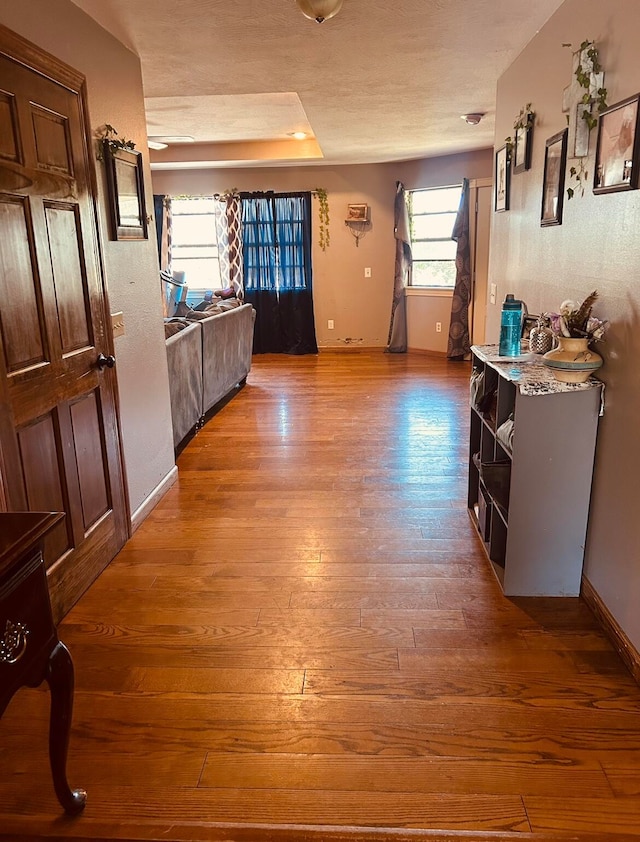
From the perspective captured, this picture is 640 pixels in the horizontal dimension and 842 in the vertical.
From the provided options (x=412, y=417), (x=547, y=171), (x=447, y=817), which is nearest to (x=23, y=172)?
(x=547, y=171)

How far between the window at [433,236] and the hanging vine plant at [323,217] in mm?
1095

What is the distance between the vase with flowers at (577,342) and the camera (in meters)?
2.19

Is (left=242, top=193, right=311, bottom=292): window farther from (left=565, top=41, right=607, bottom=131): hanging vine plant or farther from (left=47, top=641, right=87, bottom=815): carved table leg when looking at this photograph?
(left=47, top=641, right=87, bottom=815): carved table leg

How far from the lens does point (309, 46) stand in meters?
3.10

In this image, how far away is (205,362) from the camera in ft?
16.6

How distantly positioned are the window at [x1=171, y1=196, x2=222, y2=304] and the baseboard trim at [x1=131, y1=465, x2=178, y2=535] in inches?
206

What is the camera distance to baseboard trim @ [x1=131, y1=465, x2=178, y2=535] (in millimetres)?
3191

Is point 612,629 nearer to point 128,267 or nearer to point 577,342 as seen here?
point 577,342

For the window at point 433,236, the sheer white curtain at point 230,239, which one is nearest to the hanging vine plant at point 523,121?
the window at point 433,236

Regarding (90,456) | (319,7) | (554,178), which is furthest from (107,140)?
(554,178)

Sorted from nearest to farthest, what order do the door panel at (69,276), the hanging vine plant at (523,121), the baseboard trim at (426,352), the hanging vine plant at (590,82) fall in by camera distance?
1. the hanging vine plant at (590,82)
2. the door panel at (69,276)
3. the hanging vine plant at (523,121)
4. the baseboard trim at (426,352)

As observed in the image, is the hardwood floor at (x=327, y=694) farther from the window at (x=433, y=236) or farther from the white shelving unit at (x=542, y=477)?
the window at (x=433, y=236)

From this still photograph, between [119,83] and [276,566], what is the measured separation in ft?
7.99

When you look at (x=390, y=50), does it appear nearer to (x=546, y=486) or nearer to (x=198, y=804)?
(x=546, y=486)
